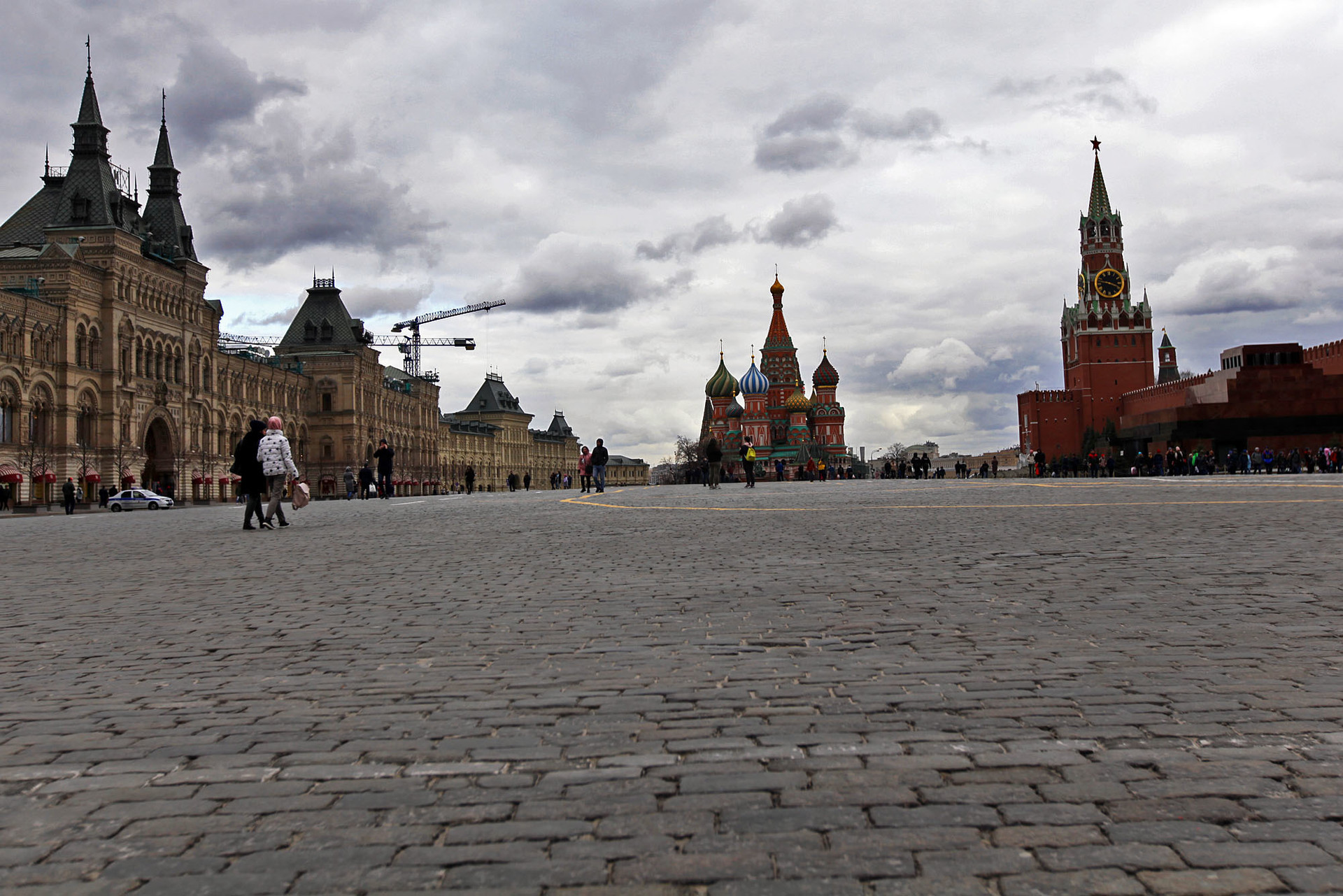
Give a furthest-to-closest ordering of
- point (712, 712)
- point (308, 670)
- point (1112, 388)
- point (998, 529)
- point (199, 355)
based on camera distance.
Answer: point (1112, 388), point (199, 355), point (998, 529), point (308, 670), point (712, 712)

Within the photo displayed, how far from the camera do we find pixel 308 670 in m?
5.18

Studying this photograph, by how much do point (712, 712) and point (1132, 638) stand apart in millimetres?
2585

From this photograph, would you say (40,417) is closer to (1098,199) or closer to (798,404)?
(798,404)

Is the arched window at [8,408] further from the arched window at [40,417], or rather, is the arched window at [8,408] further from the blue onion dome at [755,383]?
the blue onion dome at [755,383]

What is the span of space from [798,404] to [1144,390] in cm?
3841

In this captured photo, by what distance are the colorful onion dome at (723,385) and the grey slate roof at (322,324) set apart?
61.4 meters

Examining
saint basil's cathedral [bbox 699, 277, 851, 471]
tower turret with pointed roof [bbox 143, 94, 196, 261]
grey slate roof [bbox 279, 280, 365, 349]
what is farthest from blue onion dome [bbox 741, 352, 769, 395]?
tower turret with pointed roof [bbox 143, 94, 196, 261]

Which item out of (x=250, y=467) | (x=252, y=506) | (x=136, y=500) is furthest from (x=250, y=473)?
(x=136, y=500)

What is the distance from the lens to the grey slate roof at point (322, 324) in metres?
90.5

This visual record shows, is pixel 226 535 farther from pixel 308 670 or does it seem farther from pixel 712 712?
pixel 712 712

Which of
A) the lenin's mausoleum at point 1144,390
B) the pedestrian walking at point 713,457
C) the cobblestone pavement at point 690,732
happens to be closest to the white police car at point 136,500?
the pedestrian walking at point 713,457

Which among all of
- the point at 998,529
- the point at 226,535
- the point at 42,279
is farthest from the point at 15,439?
the point at 998,529

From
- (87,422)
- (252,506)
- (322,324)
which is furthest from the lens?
(322,324)

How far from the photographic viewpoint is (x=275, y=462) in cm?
1585
